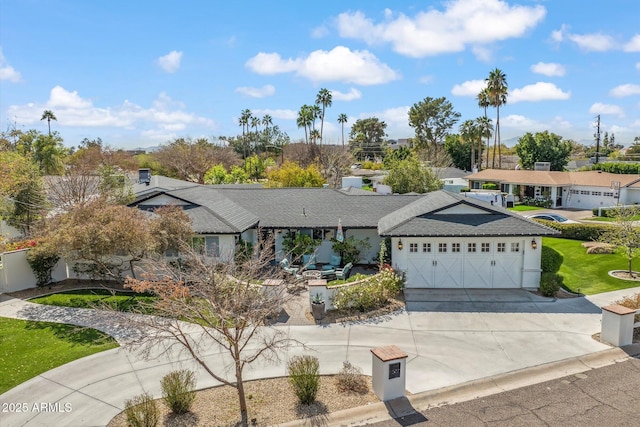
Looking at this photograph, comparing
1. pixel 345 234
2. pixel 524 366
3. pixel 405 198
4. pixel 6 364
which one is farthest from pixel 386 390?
pixel 405 198

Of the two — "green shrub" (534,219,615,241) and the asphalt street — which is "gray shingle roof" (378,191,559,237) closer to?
the asphalt street

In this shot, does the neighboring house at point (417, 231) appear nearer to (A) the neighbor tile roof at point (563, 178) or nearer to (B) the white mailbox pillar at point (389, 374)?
(B) the white mailbox pillar at point (389, 374)

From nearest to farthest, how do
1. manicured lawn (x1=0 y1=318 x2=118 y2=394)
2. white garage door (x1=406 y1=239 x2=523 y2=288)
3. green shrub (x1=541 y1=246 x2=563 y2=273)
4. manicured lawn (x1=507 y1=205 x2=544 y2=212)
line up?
1. manicured lawn (x1=0 y1=318 x2=118 y2=394)
2. white garage door (x1=406 y1=239 x2=523 y2=288)
3. green shrub (x1=541 y1=246 x2=563 y2=273)
4. manicured lawn (x1=507 y1=205 x2=544 y2=212)

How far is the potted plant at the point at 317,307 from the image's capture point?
1509 centimetres

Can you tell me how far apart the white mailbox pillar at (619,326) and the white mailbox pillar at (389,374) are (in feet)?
23.9

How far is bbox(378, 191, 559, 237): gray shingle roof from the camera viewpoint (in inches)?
682

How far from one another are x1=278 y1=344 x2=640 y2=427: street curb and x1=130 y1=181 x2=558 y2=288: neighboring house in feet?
19.1

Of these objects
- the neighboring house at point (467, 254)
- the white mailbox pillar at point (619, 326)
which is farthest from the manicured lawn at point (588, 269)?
the white mailbox pillar at point (619, 326)

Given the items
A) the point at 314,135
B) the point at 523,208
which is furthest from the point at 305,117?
the point at 523,208

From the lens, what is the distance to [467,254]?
17.9 m

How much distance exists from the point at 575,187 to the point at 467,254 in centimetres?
3686

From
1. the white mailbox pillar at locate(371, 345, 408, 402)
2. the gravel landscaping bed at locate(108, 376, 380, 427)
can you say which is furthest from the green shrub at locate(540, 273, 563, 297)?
the gravel landscaping bed at locate(108, 376, 380, 427)

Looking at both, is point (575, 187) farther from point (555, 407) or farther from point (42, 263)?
point (42, 263)

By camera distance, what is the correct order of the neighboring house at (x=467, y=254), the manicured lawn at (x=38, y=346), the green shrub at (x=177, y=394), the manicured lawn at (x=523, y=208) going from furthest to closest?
the manicured lawn at (x=523, y=208)
the neighboring house at (x=467, y=254)
the manicured lawn at (x=38, y=346)
the green shrub at (x=177, y=394)
